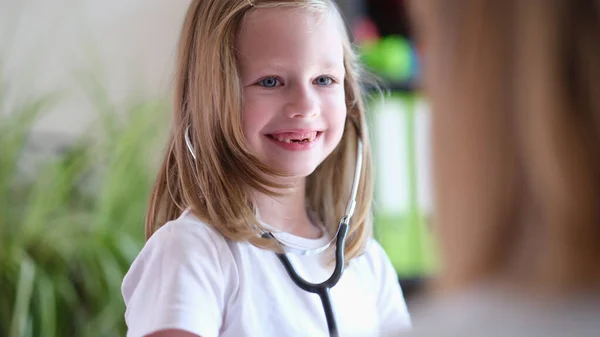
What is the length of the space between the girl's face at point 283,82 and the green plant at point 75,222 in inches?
38.8

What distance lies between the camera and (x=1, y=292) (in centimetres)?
170

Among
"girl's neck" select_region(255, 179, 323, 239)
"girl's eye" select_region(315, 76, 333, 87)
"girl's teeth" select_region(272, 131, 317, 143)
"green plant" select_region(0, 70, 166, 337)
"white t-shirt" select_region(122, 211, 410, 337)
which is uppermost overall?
"girl's eye" select_region(315, 76, 333, 87)

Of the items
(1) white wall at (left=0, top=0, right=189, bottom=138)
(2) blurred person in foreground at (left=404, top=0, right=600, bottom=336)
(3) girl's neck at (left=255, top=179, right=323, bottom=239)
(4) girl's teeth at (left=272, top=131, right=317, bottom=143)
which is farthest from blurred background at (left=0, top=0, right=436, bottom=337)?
(2) blurred person in foreground at (left=404, top=0, right=600, bottom=336)

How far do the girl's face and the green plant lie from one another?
98cm

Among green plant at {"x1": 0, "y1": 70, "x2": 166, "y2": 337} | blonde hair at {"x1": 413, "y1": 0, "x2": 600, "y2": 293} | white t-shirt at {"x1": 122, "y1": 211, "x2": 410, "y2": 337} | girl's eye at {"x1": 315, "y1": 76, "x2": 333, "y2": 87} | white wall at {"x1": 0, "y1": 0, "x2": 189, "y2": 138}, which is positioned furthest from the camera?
white wall at {"x1": 0, "y1": 0, "x2": 189, "y2": 138}

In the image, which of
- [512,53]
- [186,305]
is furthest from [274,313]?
[512,53]

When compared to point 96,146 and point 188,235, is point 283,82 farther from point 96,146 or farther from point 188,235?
point 96,146

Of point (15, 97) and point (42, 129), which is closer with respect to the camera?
point (15, 97)

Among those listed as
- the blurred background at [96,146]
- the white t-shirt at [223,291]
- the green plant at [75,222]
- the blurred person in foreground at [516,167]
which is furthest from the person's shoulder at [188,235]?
the green plant at [75,222]

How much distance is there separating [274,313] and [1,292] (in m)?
1.06

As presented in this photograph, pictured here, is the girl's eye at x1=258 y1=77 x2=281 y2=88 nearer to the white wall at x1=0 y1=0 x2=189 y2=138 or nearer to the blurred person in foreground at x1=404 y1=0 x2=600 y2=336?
the blurred person in foreground at x1=404 y1=0 x2=600 y2=336

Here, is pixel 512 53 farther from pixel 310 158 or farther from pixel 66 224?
pixel 66 224

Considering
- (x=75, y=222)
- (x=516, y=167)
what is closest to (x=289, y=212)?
(x=516, y=167)

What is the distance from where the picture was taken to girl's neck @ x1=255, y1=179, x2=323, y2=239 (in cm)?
90
